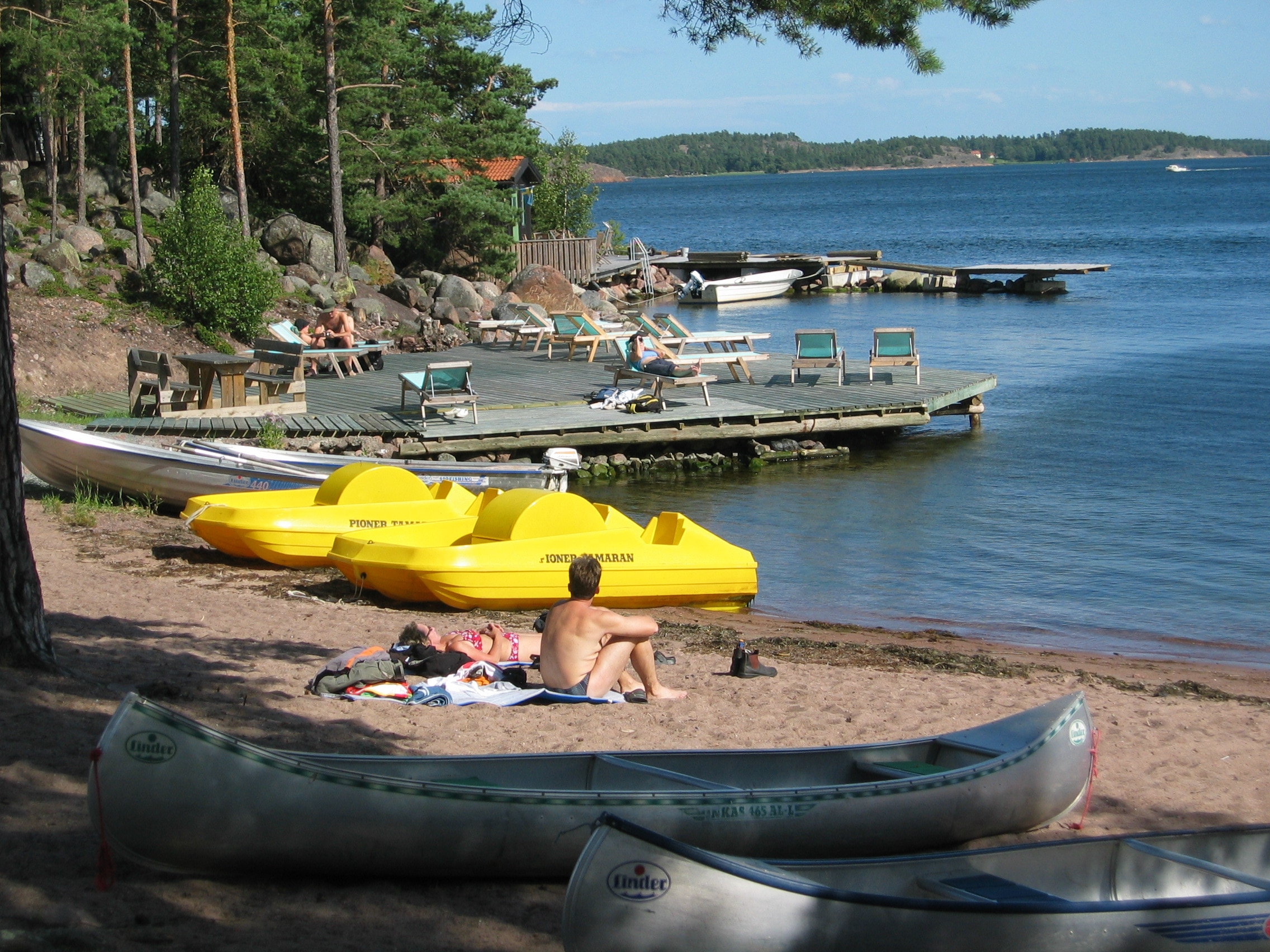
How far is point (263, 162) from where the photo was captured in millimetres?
32688

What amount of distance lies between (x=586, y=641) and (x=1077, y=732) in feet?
8.77

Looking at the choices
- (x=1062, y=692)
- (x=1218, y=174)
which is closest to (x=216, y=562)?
(x=1062, y=692)

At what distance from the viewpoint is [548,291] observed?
3152 cm

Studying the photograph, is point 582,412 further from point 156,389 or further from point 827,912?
point 827,912

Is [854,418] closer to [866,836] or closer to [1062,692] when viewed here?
[1062,692]

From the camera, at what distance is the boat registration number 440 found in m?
9.46

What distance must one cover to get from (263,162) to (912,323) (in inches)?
824

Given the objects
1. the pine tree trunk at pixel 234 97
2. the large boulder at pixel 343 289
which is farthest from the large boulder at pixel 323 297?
the pine tree trunk at pixel 234 97

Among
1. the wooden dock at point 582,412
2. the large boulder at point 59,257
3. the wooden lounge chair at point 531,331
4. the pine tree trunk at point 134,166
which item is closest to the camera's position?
the wooden dock at point 582,412

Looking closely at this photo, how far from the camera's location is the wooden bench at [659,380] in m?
17.9

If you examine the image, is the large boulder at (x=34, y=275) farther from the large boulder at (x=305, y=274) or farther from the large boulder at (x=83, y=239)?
the large boulder at (x=305, y=274)

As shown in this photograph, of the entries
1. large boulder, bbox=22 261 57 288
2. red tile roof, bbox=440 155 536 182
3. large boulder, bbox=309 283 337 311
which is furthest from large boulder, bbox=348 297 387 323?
red tile roof, bbox=440 155 536 182

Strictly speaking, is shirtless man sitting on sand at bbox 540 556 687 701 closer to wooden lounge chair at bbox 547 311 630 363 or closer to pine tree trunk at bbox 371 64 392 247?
wooden lounge chair at bbox 547 311 630 363

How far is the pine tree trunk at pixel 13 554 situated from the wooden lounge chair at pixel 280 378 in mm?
10556
